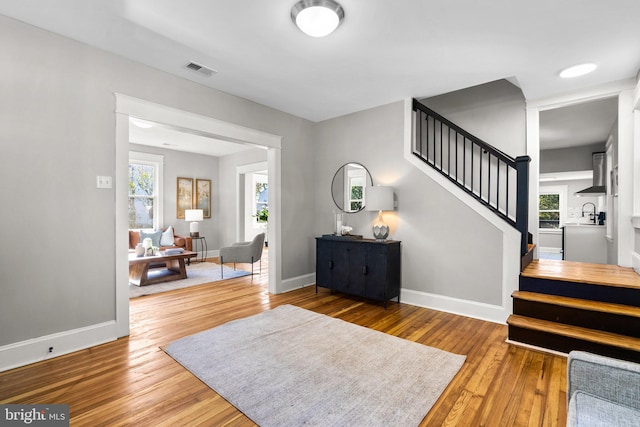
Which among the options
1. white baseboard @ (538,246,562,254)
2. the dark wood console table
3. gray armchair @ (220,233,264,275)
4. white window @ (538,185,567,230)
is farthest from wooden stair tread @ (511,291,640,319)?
white window @ (538,185,567,230)

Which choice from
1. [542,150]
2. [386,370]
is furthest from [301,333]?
[542,150]

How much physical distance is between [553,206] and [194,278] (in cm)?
996

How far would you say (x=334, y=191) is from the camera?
15.0 ft

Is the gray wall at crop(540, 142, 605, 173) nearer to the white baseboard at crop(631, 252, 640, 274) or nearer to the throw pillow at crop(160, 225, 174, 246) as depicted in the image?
the white baseboard at crop(631, 252, 640, 274)

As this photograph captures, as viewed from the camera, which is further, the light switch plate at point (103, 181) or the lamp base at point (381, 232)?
the lamp base at point (381, 232)

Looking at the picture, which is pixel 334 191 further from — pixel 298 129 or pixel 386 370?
pixel 386 370

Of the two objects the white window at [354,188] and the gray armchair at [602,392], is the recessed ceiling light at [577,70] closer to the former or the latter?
the white window at [354,188]

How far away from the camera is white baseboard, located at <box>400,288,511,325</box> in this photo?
10.4 feet

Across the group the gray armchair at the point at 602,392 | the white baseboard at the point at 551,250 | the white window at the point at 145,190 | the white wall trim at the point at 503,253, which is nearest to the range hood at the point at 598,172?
the white baseboard at the point at 551,250

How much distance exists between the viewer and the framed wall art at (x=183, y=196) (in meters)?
7.03

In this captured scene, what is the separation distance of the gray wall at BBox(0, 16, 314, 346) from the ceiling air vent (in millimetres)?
382

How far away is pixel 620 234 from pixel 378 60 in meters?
3.15

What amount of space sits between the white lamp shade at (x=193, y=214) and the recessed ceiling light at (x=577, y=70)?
661 centimetres

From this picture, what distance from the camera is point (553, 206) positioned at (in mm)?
8898
